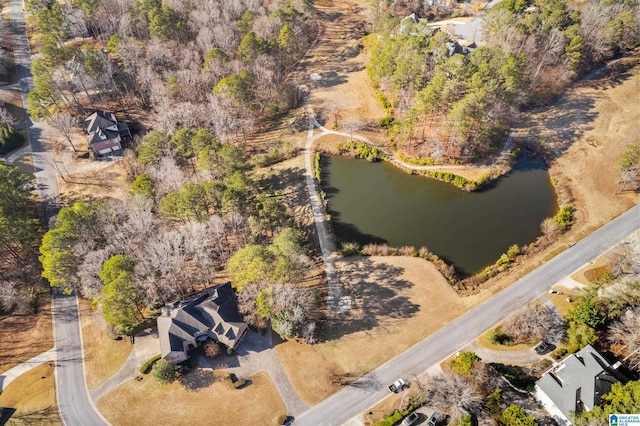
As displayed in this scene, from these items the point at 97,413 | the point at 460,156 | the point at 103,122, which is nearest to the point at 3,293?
A: the point at 97,413

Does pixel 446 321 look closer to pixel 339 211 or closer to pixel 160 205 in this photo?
pixel 339 211

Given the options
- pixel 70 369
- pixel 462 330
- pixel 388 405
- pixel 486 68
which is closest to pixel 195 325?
pixel 70 369

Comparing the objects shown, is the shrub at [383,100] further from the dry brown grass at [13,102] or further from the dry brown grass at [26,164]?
the dry brown grass at [13,102]

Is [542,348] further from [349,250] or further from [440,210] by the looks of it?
[349,250]

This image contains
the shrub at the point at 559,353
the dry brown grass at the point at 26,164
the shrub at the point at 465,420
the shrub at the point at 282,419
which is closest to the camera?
the shrub at the point at 465,420

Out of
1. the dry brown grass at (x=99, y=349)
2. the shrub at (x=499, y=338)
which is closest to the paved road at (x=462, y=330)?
the shrub at (x=499, y=338)

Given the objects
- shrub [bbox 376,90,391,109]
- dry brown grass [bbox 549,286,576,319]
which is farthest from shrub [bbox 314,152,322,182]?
dry brown grass [bbox 549,286,576,319]
